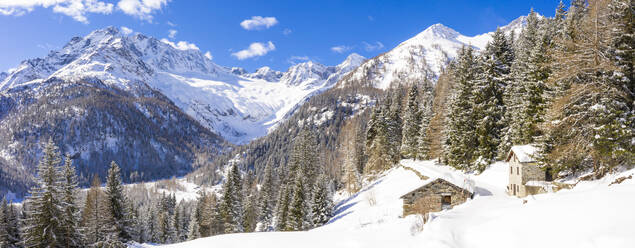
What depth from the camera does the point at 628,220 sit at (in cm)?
746

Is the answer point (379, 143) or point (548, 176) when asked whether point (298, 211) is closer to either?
point (379, 143)

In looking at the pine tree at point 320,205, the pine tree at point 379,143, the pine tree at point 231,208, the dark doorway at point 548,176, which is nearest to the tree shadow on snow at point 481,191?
the dark doorway at point 548,176

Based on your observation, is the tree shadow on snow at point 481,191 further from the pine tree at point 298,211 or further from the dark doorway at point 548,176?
the pine tree at point 298,211

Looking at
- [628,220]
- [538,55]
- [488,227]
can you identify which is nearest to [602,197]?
[628,220]

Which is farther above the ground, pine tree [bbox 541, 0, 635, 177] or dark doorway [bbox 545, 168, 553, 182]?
pine tree [bbox 541, 0, 635, 177]

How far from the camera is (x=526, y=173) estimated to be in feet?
83.4

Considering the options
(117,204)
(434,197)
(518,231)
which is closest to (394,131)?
(434,197)

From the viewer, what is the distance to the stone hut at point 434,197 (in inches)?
1008

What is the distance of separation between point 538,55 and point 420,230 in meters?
26.0

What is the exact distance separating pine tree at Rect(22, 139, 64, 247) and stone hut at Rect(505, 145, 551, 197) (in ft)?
122

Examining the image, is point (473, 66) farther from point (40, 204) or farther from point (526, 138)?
point (40, 204)

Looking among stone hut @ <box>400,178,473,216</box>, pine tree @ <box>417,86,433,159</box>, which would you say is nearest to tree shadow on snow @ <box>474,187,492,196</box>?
stone hut @ <box>400,178,473,216</box>

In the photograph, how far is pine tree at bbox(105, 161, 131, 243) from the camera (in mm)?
36312

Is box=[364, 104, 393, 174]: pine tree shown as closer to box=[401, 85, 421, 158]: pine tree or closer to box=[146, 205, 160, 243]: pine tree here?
box=[401, 85, 421, 158]: pine tree
